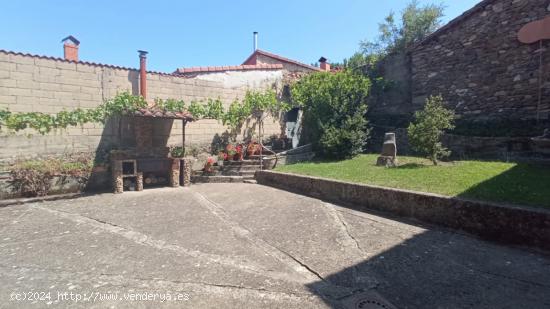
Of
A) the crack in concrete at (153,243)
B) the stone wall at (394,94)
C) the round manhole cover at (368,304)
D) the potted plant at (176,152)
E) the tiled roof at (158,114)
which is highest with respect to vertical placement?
the stone wall at (394,94)

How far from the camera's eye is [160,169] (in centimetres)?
847

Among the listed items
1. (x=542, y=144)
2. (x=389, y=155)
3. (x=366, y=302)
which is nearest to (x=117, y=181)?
(x=366, y=302)

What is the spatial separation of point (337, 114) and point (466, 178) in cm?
543

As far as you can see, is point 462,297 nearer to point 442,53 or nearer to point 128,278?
point 128,278

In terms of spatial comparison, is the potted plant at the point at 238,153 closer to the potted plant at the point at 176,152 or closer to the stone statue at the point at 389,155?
the potted plant at the point at 176,152

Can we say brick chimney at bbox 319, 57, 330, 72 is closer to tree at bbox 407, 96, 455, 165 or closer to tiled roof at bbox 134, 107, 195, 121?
tree at bbox 407, 96, 455, 165

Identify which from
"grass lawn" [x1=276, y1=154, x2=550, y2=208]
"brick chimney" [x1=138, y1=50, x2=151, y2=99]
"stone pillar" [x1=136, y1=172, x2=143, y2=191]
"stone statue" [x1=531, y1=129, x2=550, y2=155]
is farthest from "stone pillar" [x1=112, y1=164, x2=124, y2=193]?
"stone statue" [x1=531, y1=129, x2=550, y2=155]

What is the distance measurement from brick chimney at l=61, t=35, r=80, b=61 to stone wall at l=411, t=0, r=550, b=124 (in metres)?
13.0

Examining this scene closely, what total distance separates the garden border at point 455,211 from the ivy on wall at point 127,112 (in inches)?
213

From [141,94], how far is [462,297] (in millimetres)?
9355

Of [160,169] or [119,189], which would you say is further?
[160,169]

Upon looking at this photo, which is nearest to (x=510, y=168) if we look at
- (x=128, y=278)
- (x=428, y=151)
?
(x=428, y=151)

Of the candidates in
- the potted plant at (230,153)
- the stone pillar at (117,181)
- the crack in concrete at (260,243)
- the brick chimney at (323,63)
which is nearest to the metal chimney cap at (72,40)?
the stone pillar at (117,181)

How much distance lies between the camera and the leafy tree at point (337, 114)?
9.85 m
